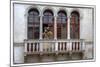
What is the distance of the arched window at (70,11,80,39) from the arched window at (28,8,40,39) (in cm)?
45

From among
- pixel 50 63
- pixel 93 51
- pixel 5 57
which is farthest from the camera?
pixel 93 51

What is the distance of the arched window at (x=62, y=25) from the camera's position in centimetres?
211

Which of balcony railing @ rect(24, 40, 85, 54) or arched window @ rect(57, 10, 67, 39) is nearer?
balcony railing @ rect(24, 40, 85, 54)

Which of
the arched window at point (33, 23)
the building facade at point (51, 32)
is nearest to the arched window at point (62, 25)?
the building facade at point (51, 32)

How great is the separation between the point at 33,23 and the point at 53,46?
0.38 metres

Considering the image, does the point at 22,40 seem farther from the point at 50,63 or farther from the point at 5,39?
the point at 50,63

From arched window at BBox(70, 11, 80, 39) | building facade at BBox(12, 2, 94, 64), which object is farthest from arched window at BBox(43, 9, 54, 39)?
arched window at BBox(70, 11, 80, 39)

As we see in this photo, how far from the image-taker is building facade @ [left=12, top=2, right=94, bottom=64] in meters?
1.99

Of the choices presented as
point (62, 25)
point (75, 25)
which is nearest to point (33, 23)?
point (62, 25)

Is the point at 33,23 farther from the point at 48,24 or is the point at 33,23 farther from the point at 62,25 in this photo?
the point at 62,25

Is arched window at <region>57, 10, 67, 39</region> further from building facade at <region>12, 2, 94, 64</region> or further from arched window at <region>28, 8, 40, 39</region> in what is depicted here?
arched window at <region>28, 8, 40, 39</region>

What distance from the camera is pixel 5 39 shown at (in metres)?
1.95
